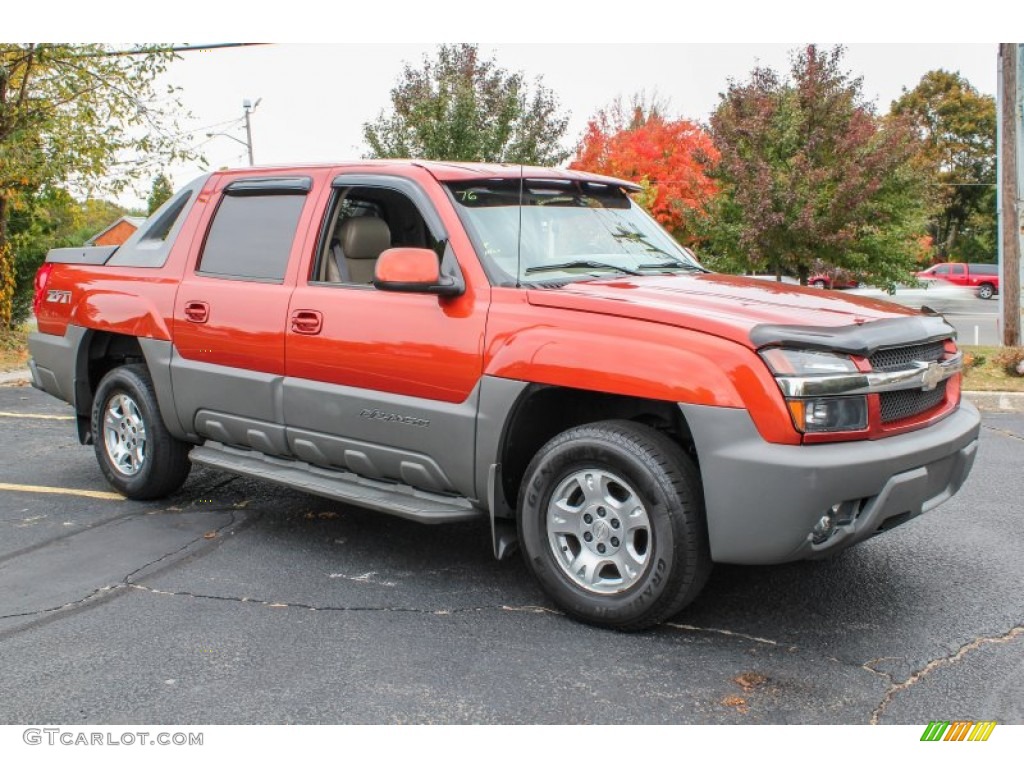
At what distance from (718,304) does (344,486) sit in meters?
2.02

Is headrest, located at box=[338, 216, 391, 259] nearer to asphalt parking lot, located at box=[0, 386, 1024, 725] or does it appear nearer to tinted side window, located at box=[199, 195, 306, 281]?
tinted side window, located at box=[199, 195, 306, 281]

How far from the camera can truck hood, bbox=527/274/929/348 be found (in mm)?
3832

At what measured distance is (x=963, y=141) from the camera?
53281mm

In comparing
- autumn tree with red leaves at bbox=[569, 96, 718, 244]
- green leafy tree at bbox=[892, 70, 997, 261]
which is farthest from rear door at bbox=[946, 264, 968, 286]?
autumn tree with red leaves at bbox=[569, 96, 718, 244]

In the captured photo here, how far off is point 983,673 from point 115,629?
11.1 feet

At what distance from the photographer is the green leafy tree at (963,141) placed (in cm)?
5256

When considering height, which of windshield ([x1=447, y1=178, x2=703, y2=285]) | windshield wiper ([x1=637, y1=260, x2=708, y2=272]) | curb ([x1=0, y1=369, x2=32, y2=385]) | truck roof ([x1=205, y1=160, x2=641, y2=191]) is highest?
truck roof ([x1=205, y1=160, x2=641, y2=191])

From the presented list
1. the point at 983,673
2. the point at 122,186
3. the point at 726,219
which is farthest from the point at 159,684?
the point at 726,219

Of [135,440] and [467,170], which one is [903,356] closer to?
[467,170]

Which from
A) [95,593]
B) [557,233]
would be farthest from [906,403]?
[95,593]

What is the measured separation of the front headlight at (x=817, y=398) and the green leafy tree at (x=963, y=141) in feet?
174

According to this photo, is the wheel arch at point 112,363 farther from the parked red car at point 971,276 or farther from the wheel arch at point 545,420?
the parked red car at point 971,276

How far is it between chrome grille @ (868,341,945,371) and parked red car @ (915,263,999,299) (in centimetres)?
4353
